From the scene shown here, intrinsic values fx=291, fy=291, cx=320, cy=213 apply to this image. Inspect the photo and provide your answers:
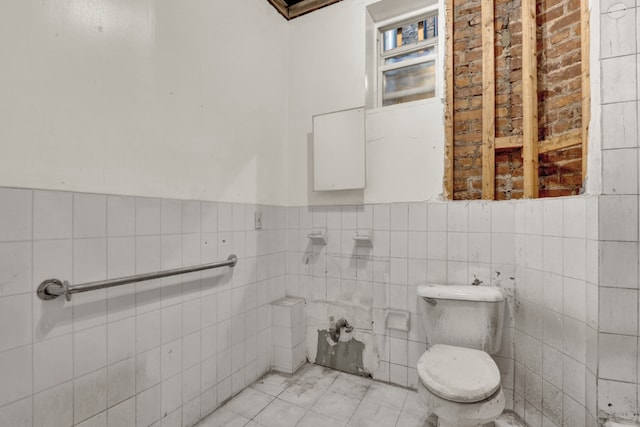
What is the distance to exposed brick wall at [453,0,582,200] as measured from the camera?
158 cm

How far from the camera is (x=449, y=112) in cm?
187

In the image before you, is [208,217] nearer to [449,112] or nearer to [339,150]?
[339,150]

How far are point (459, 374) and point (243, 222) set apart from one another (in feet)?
4.78

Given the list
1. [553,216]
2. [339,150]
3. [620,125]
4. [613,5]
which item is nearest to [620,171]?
[620,125]

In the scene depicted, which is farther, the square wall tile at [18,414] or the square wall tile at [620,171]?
the square wall tile at [620,171]

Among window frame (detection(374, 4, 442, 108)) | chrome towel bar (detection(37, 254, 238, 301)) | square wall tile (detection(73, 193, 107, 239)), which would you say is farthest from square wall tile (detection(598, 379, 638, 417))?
square wall tile (detection(73, 193, 107, 239))

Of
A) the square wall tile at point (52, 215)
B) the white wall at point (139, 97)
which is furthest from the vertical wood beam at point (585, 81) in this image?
the square wall tile at point (52, 215)

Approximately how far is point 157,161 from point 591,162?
78.3 inches

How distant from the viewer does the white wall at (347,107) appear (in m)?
1.94

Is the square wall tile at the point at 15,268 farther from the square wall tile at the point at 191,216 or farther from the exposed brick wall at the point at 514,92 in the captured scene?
the exposed brick wall at the point at 514,92

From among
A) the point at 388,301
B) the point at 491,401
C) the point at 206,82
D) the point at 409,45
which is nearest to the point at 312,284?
the point at 388,301

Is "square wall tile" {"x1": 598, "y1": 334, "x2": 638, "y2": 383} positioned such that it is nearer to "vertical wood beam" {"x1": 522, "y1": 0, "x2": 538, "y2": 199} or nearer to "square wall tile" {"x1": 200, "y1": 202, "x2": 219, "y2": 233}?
"vertical wood beam" {"x1": 522, "y1": 0, "x2": 538, "y2": 199}

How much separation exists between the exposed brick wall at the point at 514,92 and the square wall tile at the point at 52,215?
80.7 inches

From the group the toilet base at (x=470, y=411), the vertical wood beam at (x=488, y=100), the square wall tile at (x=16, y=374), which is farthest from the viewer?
the vertical wood beam at (x=488, y=100)
